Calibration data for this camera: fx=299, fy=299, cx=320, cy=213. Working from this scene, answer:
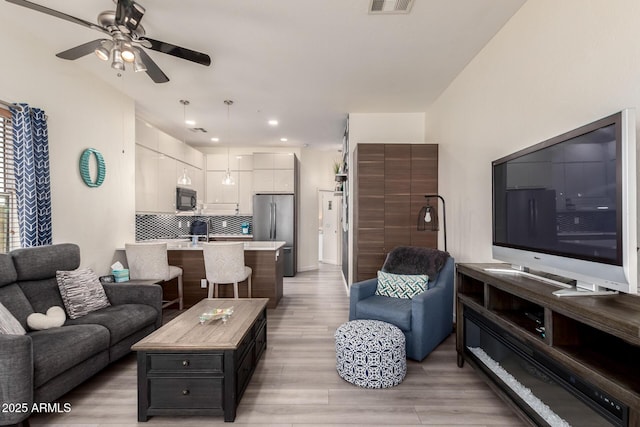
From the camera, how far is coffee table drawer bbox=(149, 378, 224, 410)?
1891 millimetres

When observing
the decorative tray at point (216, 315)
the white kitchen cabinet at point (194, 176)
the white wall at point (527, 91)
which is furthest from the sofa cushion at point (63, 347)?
the white kitchen cabinet at point (194, 176)

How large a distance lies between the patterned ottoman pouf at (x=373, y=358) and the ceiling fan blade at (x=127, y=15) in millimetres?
2718

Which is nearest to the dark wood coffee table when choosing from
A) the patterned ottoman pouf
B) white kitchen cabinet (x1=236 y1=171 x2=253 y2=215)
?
the patterned ottoman pouf

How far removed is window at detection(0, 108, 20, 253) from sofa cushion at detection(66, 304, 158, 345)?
2.93 feet

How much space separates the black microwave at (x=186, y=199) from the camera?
17.6 ft

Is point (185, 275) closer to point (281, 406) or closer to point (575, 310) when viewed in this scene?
point (281, 406)

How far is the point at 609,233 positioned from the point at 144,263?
4120 mm

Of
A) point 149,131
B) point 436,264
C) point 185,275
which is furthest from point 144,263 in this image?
point 436,264

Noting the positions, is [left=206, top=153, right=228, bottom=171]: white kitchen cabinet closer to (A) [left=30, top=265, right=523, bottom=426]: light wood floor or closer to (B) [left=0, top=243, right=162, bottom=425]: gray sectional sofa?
(B) [left=0, top=243, right=162, bottom=425]: gray sectional sofa

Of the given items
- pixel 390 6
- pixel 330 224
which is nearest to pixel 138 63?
pixel 390 6

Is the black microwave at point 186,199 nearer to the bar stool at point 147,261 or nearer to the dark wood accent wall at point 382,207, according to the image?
the bar stool at point 147,261

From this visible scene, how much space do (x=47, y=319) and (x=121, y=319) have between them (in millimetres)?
472

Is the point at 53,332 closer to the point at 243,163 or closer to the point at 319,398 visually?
the point at 319,398

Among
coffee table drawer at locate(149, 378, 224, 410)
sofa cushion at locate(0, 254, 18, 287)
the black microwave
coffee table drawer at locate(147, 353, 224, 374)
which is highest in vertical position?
the black microwave
